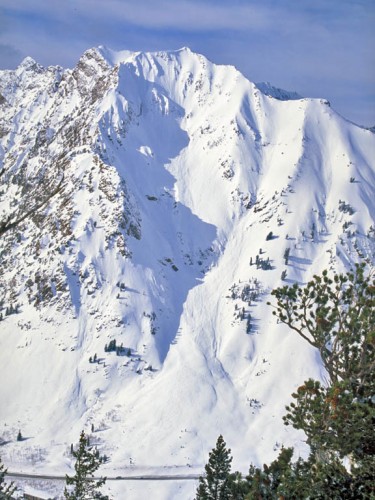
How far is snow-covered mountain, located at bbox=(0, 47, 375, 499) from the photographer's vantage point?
433ft

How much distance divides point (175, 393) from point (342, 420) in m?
128

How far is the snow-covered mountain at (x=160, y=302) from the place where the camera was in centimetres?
13200

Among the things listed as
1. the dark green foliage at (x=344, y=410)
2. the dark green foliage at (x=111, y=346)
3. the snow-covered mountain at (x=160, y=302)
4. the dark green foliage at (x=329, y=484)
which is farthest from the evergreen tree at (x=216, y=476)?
the dark green foliage at (x=111, y=346)

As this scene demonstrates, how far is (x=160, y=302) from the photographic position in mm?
161000

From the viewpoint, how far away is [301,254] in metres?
171

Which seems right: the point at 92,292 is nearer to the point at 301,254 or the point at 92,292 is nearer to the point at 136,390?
the point at 136,390

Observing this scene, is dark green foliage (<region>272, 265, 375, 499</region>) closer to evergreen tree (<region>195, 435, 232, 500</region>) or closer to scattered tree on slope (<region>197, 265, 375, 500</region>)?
scattered tree on slope (<region>197, 265, 375, 500</region>)

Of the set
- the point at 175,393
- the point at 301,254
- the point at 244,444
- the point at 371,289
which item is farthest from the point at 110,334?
the point at 371,289

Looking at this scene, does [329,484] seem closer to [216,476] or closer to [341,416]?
[341,416]

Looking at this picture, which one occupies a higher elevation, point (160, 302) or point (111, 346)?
point (160, 302)

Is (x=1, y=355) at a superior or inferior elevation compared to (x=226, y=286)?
inferior

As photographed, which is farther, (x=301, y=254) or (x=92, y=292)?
(x=301, y=254)

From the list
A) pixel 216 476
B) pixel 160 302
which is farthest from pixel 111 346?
pixel 216 476

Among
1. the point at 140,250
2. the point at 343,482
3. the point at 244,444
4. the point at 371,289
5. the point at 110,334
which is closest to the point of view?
the point at 343,482
